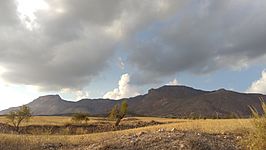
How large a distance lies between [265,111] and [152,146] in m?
4.85

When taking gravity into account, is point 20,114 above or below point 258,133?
above

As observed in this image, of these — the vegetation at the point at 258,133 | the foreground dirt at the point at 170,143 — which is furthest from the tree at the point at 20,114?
the vegetation at the point at 258,133

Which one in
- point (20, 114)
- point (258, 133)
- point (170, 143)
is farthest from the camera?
point (20, 114)

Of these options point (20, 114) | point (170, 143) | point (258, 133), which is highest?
point (20, 114)

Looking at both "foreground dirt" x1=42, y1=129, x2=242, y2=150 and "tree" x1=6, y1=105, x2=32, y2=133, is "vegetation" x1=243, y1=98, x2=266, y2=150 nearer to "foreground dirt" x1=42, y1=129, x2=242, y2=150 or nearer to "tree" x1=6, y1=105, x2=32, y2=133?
"foreground dirt" x1=42, y1=129, x2=242, y2=150

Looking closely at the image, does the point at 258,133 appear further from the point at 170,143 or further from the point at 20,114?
the point at 20,114

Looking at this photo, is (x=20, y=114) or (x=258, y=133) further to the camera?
(x=20, y=114)

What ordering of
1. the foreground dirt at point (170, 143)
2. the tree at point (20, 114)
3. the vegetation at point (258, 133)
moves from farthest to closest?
the tree at point (20, 114) → the foreground dirt at point (170, 143) → the vegetation at point (258, 133)

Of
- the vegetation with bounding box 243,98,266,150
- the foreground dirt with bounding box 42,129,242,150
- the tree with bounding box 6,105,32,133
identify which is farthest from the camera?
the tree with bounding box 6,105,32,133

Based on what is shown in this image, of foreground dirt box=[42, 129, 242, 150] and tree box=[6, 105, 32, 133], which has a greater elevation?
tree box=[6, 105, 32, 133]

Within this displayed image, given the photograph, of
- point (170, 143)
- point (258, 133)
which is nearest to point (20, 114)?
point (170, 143)

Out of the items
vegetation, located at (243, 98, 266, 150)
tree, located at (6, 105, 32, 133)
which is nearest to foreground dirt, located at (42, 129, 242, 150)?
vegetation, located at (243, 98, 266, 150)

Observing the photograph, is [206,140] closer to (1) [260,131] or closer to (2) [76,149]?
(1) [260,131]

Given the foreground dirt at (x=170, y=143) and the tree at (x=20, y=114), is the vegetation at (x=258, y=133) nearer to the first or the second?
the foreground dirt at (x=170, y=143)
